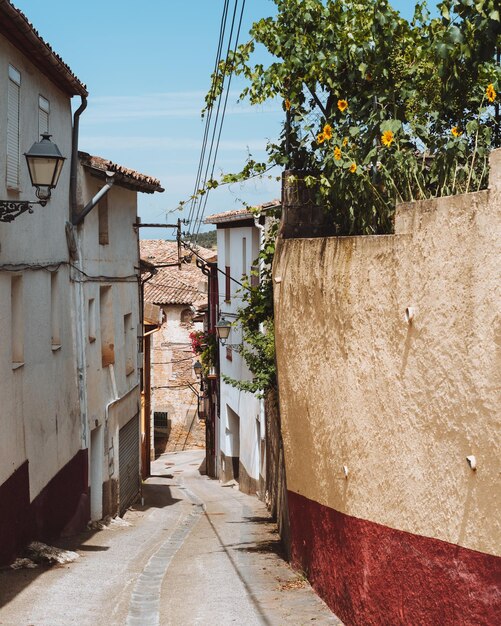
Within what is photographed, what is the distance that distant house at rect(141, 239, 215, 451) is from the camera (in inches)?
1694

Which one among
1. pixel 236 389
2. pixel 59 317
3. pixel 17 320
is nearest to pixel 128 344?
pixel 236 389

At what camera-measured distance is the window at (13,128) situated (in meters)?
11.5

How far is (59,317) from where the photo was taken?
14797mm

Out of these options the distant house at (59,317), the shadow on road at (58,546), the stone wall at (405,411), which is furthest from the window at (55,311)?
the stone wall at (405,411)

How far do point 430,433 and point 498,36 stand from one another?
3.04 metres

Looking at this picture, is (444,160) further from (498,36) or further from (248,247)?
(248,247)

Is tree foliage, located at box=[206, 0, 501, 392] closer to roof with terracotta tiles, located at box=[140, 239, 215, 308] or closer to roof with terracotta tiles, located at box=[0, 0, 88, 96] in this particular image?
roof with terracotta tiles, located at box=[0, 0, 88, 96]

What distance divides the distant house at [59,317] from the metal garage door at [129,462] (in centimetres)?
8

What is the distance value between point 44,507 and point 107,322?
704 cm

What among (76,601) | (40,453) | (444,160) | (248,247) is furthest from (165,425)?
(444,160)

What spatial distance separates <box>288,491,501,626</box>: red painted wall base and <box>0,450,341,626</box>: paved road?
0.37 meters

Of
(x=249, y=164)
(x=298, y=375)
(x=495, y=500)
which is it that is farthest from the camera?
(x=249, y=164)

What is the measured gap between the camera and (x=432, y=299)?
6180mm

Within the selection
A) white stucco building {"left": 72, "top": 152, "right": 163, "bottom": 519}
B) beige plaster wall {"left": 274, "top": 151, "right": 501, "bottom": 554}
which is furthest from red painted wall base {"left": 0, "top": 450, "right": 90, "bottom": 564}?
beige plaster wall {"left": 274, "top": 151, "right": 501, "bottom": 554}
